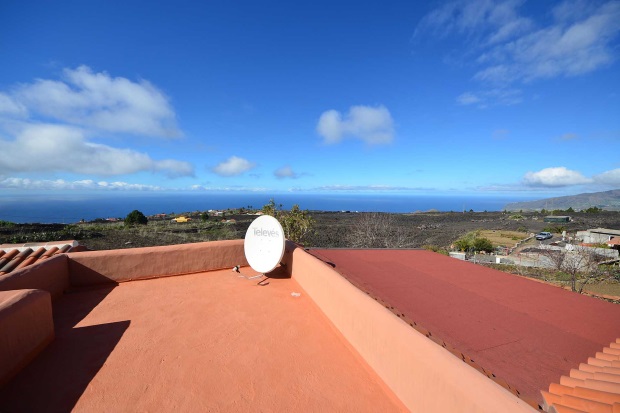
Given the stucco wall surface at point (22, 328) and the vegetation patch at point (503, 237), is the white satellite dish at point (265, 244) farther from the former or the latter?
the vegetation patch at point (503, 237)

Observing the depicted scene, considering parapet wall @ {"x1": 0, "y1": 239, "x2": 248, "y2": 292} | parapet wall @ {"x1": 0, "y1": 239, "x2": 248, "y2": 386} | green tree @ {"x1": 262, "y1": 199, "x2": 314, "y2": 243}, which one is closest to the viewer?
parapet wall @ {"x1": 0, "y1": 239, "x2": 248, "y2": 386}

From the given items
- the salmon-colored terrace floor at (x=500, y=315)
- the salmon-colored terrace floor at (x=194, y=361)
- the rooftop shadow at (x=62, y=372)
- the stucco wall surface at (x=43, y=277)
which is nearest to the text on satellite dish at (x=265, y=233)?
the salmon-colored terrace floor at (x=194, y=361)

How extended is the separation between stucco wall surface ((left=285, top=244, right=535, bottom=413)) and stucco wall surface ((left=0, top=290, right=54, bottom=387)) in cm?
346

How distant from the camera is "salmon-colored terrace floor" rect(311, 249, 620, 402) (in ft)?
9.61

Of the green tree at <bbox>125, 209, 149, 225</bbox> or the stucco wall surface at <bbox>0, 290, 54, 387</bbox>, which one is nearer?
the stucco wall surface at <bbox>0, 290, 54, 387</bbox>

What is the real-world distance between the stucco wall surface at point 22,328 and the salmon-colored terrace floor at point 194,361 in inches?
4.5

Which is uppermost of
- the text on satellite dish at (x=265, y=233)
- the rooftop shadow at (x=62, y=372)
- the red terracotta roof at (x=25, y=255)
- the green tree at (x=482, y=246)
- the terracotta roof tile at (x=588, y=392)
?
the text on satellite dish at (x=265, y=233)

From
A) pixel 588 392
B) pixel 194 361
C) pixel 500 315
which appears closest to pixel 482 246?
A: pixel 500 315

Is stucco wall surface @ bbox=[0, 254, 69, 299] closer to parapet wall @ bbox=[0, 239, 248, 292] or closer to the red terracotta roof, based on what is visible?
parapet wall @ bbox=[0, 239, 248, 292]

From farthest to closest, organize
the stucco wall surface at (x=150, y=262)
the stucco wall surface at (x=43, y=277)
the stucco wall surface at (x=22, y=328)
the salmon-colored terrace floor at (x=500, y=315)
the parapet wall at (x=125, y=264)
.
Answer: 1. the stucco wall surface at (x=150, y=262)
2. the parapet wall at (x=125, y=264)
3. the stucco wall surface at (x=43, y=277)
4. the salmon-colored terrace floor at (x=500, y=315)
5. the stucco wall surface at (x=22, y=328)

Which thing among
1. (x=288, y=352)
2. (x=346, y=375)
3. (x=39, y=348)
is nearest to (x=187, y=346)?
(x=288, y=352)

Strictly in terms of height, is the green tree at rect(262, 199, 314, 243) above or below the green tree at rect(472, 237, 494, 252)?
above

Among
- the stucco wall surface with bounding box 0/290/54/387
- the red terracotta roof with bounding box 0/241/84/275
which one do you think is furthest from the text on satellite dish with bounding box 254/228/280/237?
the red terracotta roof with bounding box 0/241/84/275

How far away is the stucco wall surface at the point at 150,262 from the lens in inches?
204
